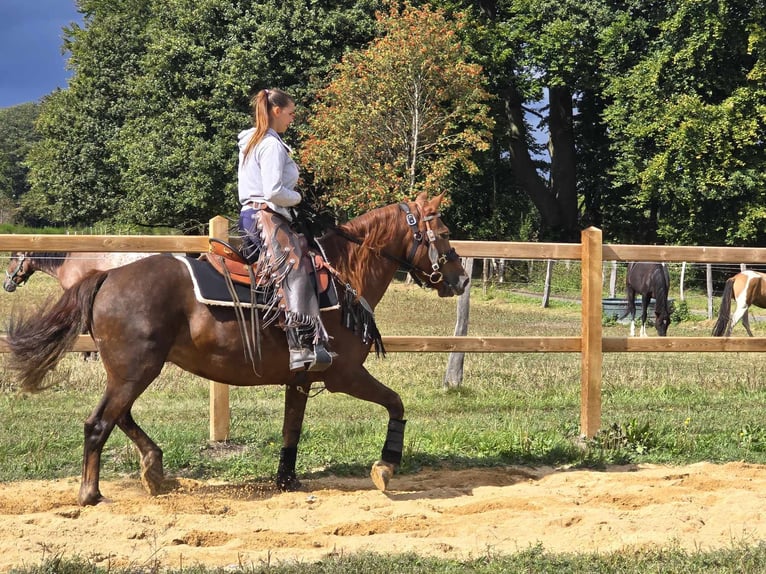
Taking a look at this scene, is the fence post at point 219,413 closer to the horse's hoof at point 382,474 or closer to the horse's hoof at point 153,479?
the horse's hoof at point 153,479

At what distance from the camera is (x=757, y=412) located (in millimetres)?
9602

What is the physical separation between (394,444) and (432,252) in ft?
5.02

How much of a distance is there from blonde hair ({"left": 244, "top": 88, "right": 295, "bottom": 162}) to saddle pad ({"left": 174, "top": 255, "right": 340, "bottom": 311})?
2.89 feet

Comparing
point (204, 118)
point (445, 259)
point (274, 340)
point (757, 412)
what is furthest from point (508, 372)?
point (204, 118)

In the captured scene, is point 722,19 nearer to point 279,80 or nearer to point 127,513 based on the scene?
point 279,80

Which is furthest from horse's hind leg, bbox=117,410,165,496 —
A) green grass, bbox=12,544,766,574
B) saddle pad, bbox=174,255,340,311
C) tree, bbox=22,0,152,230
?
tree, bbox=22,0,152,230

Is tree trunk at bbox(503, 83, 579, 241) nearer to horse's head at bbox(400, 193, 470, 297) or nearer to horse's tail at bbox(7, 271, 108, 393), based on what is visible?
horse's head at bbox(400, 193, 470, 297)

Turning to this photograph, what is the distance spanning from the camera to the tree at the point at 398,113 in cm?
2764

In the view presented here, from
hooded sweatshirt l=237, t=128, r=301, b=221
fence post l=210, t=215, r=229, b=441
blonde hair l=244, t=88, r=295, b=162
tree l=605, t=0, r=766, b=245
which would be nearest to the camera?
hooded sweatshirt l=237, t=128, r=301, b=221

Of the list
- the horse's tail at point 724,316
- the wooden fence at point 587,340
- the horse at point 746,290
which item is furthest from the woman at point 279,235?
the horse at point 746,290

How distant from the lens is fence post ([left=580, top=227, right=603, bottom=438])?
8.15 metres

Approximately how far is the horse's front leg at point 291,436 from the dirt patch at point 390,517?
127mm

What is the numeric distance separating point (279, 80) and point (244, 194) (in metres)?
26.8

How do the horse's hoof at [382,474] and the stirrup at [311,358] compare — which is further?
the horse's hoof at [382,474]
